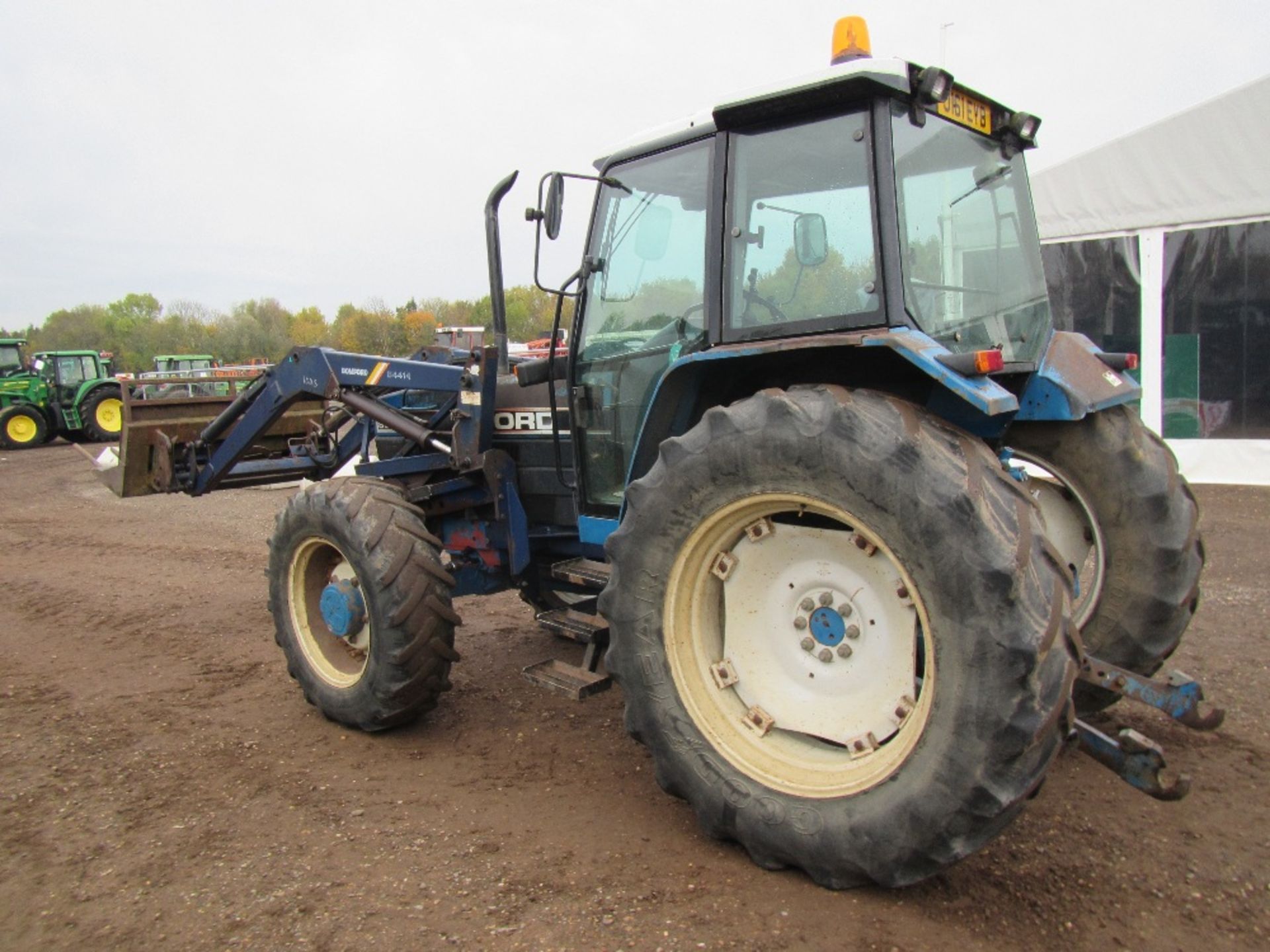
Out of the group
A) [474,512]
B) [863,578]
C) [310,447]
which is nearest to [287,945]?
[863,578]

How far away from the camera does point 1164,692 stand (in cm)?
302

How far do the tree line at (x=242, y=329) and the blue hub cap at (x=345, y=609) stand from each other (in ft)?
102

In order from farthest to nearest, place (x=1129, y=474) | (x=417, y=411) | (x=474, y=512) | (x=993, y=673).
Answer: (x=417, y=411) < (x=474, y=512) < (x=1129, y=474) < (x=993, y=673)

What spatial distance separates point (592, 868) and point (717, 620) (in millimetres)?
879

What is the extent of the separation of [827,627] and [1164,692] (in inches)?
43.2

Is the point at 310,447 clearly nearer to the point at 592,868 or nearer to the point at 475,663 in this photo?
the point at 475,663

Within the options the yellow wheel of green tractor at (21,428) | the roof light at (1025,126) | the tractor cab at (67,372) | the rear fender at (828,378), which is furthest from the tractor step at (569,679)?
the tractor cab at (67,372)

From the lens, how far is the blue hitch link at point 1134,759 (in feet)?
8.64

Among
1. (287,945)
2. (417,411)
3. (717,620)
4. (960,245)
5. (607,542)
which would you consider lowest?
(287,945)

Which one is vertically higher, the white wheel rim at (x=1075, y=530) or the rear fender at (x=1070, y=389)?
the rear fender at (x=1070, y=389)

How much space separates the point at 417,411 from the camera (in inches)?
201

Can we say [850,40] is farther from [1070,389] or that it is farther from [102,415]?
[102,415]

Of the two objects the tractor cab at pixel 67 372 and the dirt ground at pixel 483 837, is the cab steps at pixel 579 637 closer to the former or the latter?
the dirt ground at pixel 483 837

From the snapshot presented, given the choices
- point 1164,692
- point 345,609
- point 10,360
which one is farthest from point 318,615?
point 10,360
